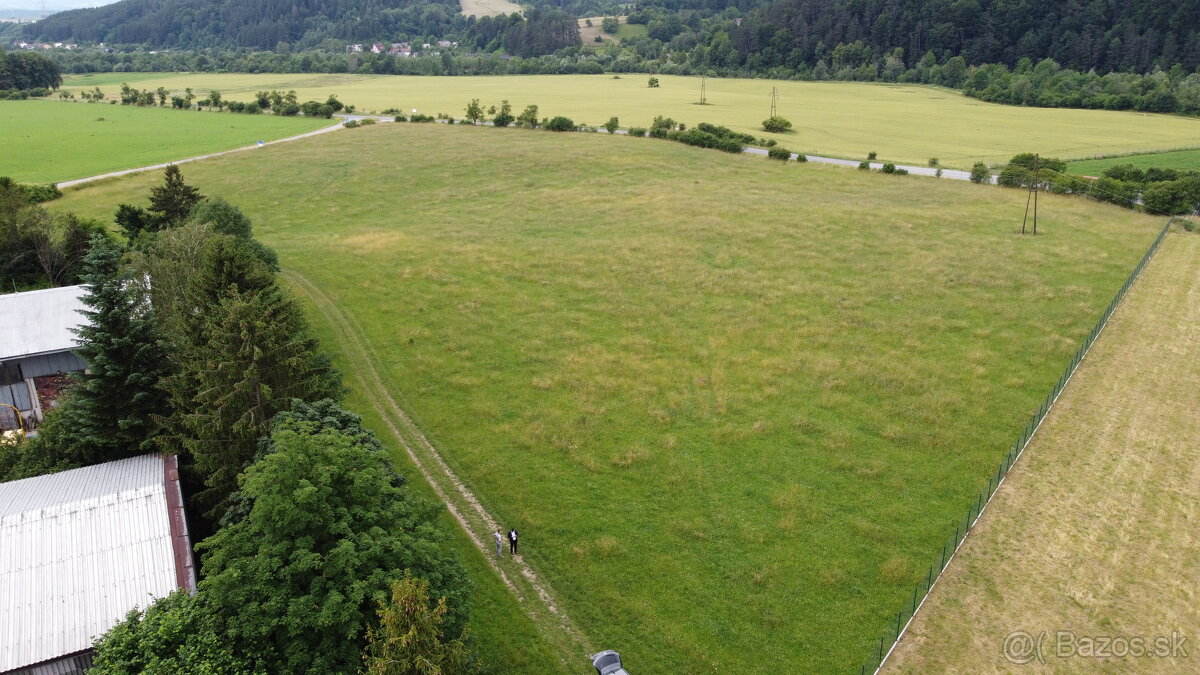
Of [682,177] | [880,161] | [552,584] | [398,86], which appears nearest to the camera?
[552,584]

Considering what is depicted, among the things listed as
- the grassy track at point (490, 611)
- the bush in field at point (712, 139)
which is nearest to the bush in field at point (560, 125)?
the bush in field at point (712, 139)

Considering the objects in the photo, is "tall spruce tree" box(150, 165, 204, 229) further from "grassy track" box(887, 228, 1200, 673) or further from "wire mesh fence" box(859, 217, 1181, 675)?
"grassy track" box(887, 228, 1200, 673)

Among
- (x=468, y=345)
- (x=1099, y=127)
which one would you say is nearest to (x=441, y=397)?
(x=468, y=345)

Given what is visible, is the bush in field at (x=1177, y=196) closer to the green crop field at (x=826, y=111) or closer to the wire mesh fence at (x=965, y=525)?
the green crop field at (x=826, y=111)

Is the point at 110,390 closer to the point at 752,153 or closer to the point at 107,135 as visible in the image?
the point at 752,153

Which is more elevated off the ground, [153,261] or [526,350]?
[153,261]

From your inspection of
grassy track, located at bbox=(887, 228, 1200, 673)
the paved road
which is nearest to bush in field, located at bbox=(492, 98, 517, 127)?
the paved road

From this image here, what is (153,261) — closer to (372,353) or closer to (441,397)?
(372,353)
